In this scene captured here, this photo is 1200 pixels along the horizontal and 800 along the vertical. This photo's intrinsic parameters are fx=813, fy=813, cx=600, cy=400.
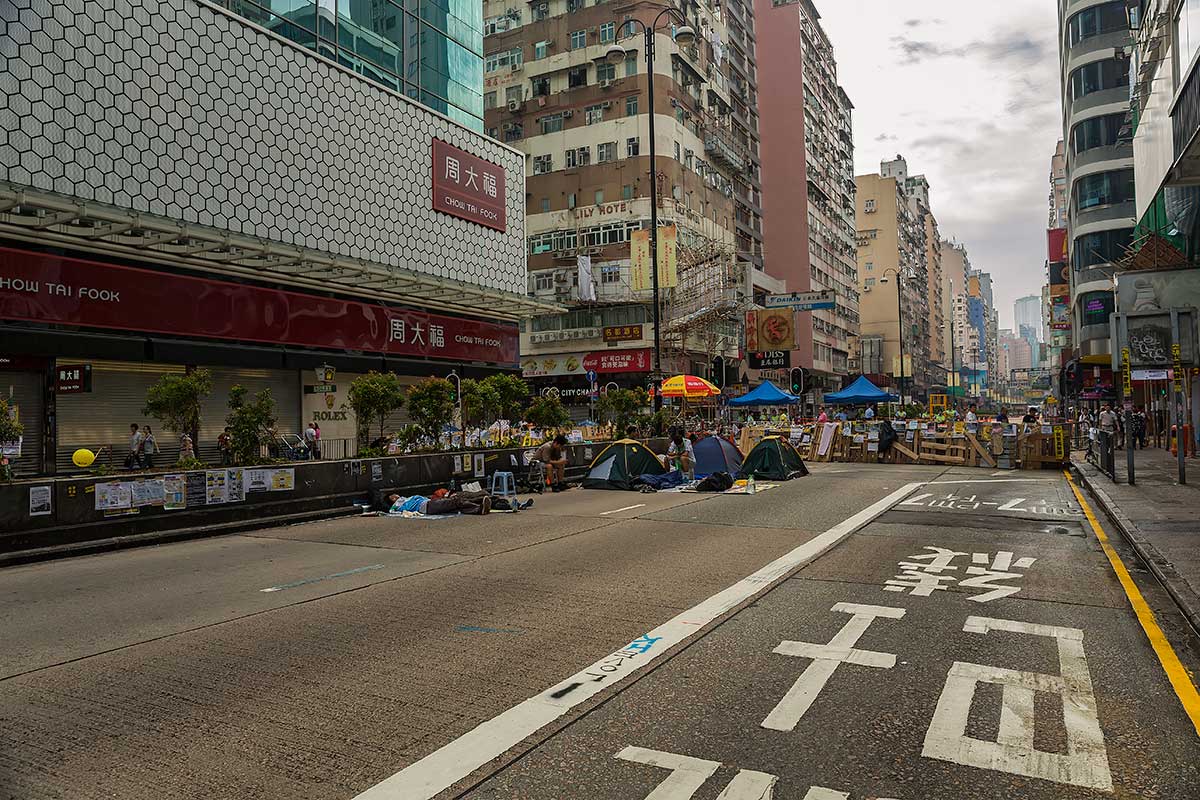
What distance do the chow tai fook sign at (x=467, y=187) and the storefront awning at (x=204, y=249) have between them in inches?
153

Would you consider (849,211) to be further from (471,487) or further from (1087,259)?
(471,487)

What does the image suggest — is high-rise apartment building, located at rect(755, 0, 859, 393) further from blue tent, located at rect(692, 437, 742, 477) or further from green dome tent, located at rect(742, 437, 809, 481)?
blue tent, located at rect(692, 437, 742, 477)

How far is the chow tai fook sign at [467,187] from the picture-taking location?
94.3ft

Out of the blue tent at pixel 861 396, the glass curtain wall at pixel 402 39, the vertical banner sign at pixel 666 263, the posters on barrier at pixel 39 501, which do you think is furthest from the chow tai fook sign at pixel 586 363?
the posters on barrier at pixel 39 501

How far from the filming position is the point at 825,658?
5.35m

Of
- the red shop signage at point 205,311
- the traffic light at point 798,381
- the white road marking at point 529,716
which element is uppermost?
the red shop signage at point 205,311

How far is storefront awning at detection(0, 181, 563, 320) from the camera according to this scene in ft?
53.3

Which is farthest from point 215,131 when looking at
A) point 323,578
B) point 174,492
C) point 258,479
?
point 323,578

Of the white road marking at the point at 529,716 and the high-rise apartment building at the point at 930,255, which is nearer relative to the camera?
the white road marking at the point at 529,716

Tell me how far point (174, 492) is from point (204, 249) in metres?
9.52

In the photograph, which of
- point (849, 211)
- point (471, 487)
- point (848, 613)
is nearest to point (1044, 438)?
point (471, 487)

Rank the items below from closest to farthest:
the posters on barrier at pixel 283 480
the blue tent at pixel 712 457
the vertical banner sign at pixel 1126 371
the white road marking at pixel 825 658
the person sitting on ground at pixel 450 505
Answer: the white road marking at pixel 825 658
the posters on barrier at pixel 283 480
the person sitting on ground at pixel 450 505
the vertical banner sign at pixel 1126 371
the blue tent at pixel 712 457

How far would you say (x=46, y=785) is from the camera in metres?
3.59

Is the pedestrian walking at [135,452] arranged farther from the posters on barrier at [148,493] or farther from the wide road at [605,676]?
the wide road at [605,676]
